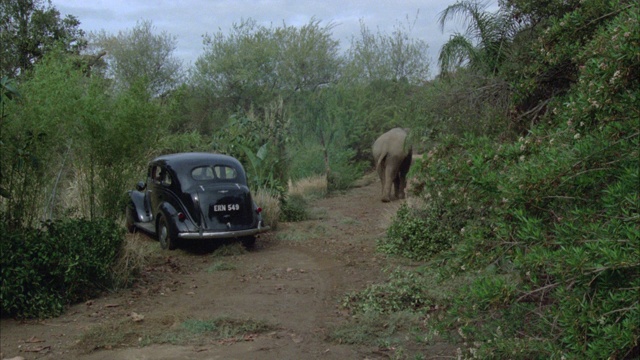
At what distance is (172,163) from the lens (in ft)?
38.1

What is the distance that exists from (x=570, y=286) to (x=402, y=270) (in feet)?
19.2

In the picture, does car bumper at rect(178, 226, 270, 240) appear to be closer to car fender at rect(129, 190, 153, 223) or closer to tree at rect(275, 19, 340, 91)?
car fender at rect(129, 190, 153, 223)

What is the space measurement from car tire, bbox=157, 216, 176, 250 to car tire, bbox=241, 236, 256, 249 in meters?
1.22

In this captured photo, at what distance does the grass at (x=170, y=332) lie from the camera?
20.9 ft

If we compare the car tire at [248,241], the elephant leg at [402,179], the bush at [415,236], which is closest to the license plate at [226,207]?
the car tire at [248,241]

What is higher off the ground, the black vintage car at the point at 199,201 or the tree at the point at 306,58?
the tree at the point at 306,58

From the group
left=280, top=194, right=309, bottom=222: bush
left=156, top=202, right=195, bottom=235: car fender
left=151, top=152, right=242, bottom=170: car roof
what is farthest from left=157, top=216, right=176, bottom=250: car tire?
left=280, top=194, right=309, bottom=222: bush

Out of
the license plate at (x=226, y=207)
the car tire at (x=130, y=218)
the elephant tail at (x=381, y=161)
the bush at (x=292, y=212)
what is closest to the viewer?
the license plate at (x=226, y=207)

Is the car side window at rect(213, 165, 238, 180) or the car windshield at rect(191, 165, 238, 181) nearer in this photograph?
the car windshield at rect(191, 165, 238, 181)

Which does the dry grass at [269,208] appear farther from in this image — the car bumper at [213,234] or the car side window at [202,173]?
the car bumper at [213,234]

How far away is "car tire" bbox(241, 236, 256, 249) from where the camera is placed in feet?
37.9

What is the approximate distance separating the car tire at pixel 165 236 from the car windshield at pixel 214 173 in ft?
3.08

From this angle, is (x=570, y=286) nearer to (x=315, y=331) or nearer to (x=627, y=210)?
(x=627, y=210)

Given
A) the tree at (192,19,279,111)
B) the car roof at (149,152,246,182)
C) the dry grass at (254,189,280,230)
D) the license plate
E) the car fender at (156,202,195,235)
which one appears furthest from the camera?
the tree at (192,19,279,111)
